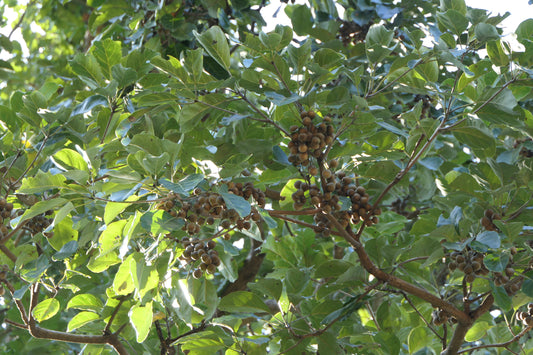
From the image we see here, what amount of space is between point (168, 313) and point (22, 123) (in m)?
0.89

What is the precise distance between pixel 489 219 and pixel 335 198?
0.49 metres

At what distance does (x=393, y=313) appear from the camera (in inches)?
85.0

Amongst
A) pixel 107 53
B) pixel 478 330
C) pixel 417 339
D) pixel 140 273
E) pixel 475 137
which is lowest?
pixel 478 330

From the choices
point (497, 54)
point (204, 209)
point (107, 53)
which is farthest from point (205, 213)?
point (497, 54)

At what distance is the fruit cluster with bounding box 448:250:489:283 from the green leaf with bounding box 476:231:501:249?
132 mm

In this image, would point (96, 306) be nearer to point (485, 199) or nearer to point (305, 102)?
point (305, 102)

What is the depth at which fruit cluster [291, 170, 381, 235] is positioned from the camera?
1.51 m

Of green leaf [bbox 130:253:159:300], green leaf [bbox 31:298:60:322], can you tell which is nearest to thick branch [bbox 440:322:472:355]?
green leaf [bbox 130:253:159:300]

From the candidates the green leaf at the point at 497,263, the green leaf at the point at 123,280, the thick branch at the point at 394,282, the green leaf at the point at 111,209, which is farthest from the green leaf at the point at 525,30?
the green leaf at the point at 123,280

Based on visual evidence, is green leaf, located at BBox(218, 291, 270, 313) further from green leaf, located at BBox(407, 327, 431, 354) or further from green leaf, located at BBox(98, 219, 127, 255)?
green leaf, located at BBox(407, 327, 431, 354)

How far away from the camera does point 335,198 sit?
1.52 m

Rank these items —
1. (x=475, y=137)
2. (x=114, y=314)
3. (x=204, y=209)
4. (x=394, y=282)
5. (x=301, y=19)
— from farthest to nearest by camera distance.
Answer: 1. (x=301, y=19)
2. (x=114, y=314)
3. (x=394, y=282)
4. (x=475, y=137)
5. (x=204, y=209)

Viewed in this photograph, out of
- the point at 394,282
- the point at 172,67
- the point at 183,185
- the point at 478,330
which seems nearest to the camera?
the point at 183,185

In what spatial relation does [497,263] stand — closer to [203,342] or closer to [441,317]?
[441,317]
